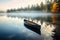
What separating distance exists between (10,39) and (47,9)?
2.44ft

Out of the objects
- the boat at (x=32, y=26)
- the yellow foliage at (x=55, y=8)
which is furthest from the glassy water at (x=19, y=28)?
the yellow foliage at (x=55, y=8)

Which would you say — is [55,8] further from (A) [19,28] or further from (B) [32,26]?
(A) [19,28]

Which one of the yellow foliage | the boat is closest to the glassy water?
the boat

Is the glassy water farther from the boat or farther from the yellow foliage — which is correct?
the yellow foliage

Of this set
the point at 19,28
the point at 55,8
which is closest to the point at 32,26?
the point at 19,28

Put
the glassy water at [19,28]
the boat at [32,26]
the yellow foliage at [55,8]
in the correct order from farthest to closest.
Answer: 1. the yellow foliage at [55,8]
2. the boat at [32,26]
3. the glassy water at [19,28]

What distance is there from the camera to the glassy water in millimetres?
1665

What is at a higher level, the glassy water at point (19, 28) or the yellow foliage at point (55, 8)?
the yellow foliage at point (55, 8)

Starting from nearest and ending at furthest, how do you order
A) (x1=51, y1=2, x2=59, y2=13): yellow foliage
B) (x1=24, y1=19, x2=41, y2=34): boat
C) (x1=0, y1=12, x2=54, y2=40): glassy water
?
1. (x1=0, y1=12, x2=54, y2=40): glassy water
2. (x1=24, y1=19, x2=41, y2=34): boat
3. (x1=51, y1=2, x2=59, y2=13): yellow foliage

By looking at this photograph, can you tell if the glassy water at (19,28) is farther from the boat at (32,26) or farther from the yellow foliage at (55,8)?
the yellow foliage at (55,8)

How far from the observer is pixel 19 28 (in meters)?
1.75

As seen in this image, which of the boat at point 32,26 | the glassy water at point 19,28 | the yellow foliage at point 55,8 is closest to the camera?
the glassy water at point 19,28

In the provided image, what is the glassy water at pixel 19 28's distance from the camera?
1.67 meters

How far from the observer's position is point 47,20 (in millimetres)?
1891
